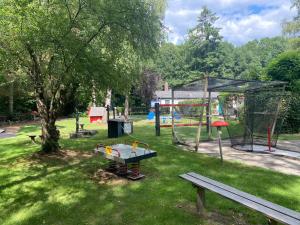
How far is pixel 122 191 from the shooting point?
554cm

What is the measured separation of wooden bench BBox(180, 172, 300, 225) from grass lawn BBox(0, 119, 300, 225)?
19.6 inches

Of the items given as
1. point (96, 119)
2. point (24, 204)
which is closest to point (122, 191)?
point (24, 204)

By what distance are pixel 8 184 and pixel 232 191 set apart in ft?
15.3

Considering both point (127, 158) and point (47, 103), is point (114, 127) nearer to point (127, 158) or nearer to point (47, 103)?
point (47, 103)

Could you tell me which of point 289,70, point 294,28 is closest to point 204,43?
point 294,28

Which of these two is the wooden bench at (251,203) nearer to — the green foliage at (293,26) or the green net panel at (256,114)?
the green net panel at (256,114)

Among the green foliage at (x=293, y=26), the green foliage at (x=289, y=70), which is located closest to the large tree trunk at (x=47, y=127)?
the green foliage at (x=289, y=70)

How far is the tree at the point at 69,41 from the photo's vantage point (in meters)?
6.29

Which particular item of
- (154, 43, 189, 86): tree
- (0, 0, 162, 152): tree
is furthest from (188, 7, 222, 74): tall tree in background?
(0, 0, 162, 152): tree

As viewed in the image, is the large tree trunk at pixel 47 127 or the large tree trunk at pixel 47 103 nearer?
the large tree trunk at pixel 47 103

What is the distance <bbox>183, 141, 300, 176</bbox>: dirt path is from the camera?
7051mm

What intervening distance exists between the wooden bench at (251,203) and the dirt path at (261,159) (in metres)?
3.29

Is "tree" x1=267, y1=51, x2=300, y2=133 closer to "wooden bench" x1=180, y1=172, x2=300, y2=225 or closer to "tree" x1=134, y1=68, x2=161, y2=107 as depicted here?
"wooden bench" x1=180, y1=172, x2=300, y2=225

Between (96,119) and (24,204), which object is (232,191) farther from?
(96,119)
